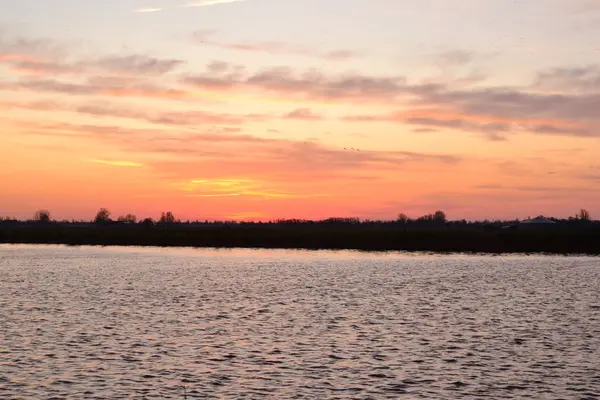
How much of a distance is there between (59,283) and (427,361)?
154 feet

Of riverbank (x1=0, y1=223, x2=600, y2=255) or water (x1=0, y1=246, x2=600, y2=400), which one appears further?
riverbank (x1=0, y1=223, x2=600, y2=255)

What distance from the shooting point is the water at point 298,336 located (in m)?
26.5

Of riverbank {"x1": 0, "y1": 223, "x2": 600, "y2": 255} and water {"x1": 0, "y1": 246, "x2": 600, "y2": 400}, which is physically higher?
riverbank {"x1": 0, "y1": 223, "x2": 600, "y2": 255}

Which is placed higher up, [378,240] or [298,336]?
[378,240]

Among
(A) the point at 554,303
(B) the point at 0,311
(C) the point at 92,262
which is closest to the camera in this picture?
(B) the point at 0,311

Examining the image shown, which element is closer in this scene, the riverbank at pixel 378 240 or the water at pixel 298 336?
the water at pixel 298 336

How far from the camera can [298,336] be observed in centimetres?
→ 3797

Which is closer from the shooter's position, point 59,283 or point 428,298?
point 428,298

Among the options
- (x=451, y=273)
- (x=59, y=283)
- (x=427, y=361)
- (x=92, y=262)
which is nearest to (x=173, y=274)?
(x=59, y=283)

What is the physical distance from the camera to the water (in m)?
26.5

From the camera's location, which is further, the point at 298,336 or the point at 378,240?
the point at 378,240

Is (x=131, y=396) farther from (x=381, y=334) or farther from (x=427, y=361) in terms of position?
(x=381, y=334)

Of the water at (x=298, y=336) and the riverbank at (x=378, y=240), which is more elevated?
the riverbank at (x=378, y=240)

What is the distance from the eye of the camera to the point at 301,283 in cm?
7069
